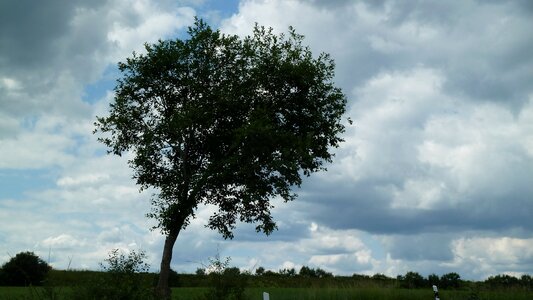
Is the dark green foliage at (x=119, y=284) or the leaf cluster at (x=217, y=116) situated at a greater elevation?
the leaf cluster at (x=217, y=116)

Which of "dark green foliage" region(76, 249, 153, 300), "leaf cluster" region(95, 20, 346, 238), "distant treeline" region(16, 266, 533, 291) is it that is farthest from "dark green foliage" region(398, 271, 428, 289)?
"dark green foliage" region(76, 249, 153, 300)

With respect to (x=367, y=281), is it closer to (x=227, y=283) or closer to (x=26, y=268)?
(x=227, y=283)

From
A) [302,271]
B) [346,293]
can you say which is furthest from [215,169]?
[302,271]

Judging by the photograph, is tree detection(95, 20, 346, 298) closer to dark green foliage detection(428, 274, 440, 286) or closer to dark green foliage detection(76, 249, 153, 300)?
dark green foliage detection(76, 249, 153, 300)

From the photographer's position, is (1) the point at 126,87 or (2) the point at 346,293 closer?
(2) the point at 346,293

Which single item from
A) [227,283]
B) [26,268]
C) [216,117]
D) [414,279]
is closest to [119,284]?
[227,283]

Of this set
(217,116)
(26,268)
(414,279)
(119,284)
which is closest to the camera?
(119,284)

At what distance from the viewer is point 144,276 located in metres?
20.7

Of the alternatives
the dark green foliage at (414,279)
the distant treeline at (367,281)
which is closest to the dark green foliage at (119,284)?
the distant treeline at (367,281)

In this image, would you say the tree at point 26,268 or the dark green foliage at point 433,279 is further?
the tree at point 26,268

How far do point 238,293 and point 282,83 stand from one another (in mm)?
17516

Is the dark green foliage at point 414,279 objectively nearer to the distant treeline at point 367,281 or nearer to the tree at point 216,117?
the distant treeline at point 367,281

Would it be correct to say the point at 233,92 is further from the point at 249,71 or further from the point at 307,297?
the point at 307,297

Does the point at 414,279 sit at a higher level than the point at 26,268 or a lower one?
lower
